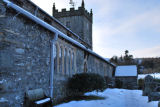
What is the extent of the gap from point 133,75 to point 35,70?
2461cm

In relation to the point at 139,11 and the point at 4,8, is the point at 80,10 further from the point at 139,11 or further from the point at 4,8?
the point at 4,8

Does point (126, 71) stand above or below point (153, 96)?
above

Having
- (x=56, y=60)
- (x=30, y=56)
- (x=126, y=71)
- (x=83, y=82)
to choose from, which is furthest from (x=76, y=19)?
(x=30, y=56)

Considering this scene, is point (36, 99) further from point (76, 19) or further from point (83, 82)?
point (76, 19)

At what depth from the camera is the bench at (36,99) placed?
731cm

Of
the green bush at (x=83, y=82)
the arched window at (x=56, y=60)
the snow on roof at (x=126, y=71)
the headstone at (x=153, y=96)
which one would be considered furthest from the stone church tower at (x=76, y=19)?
the arched window at (x=56, y=60)

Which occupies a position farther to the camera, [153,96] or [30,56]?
[153,96]

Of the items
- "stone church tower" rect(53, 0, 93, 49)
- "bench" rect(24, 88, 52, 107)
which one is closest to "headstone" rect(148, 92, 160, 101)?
"bench" rect(24, 88, 52, 107)

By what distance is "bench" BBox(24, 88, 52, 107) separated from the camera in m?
7.31

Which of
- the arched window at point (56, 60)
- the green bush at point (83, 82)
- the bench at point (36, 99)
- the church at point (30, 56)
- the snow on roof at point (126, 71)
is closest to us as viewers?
the church at point (30, 56)

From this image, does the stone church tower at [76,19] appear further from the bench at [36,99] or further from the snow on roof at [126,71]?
the bench at [36,99]

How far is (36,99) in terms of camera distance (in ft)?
25.3

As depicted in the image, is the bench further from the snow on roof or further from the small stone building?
the snow on roof

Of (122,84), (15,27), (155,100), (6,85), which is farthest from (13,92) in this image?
(122,84)
